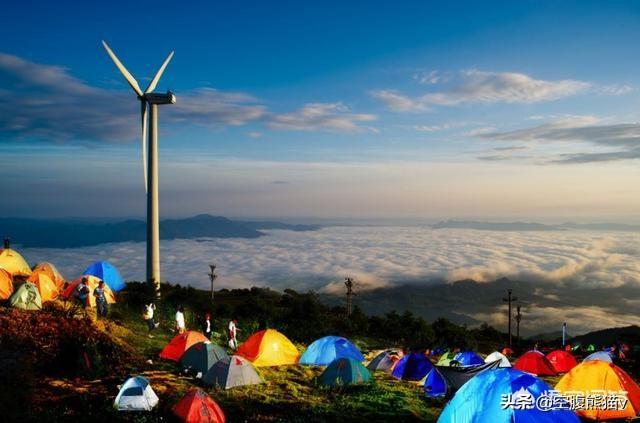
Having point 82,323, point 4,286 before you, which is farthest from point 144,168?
point 82,323

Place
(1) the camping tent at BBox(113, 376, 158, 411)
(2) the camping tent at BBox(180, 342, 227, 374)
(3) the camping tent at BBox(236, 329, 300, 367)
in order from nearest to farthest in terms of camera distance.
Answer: (1) the camping tent at BBox(113, 376, 158, 411) → (2) the camping tent at BBox(180, 342, 227, 374) → (3) the camping tent at BBox(236, 329, 300, 367)

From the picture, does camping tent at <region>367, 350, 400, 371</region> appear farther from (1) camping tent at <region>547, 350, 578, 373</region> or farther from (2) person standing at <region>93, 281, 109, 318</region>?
(2) person standing at <region>93, 281, 109, 318</region>

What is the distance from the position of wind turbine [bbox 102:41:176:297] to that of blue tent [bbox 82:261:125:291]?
318 centimetres

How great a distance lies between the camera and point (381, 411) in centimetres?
2102

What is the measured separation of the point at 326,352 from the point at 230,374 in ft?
22.6

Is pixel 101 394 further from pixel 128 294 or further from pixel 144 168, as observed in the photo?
pixel 144 168

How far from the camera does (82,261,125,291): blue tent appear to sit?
41562 millimetres

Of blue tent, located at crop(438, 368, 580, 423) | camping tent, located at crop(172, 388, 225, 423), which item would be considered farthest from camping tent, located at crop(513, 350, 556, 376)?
camping tent, located at crop(172, 388, 225, 423)

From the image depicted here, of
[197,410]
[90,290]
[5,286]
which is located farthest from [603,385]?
[5,286]

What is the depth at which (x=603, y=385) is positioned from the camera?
21906 millimetres

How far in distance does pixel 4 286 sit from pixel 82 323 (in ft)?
25.7

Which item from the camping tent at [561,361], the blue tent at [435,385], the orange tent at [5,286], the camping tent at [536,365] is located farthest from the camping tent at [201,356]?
the camping tent at [561,361]

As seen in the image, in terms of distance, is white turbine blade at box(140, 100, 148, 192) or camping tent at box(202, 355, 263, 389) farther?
white turbine blade at box(140, 100, 148, 192)

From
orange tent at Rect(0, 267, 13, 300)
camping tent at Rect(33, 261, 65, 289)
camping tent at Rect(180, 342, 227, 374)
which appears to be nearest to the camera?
camping tent at Rect(180, 342, 227, 374)
